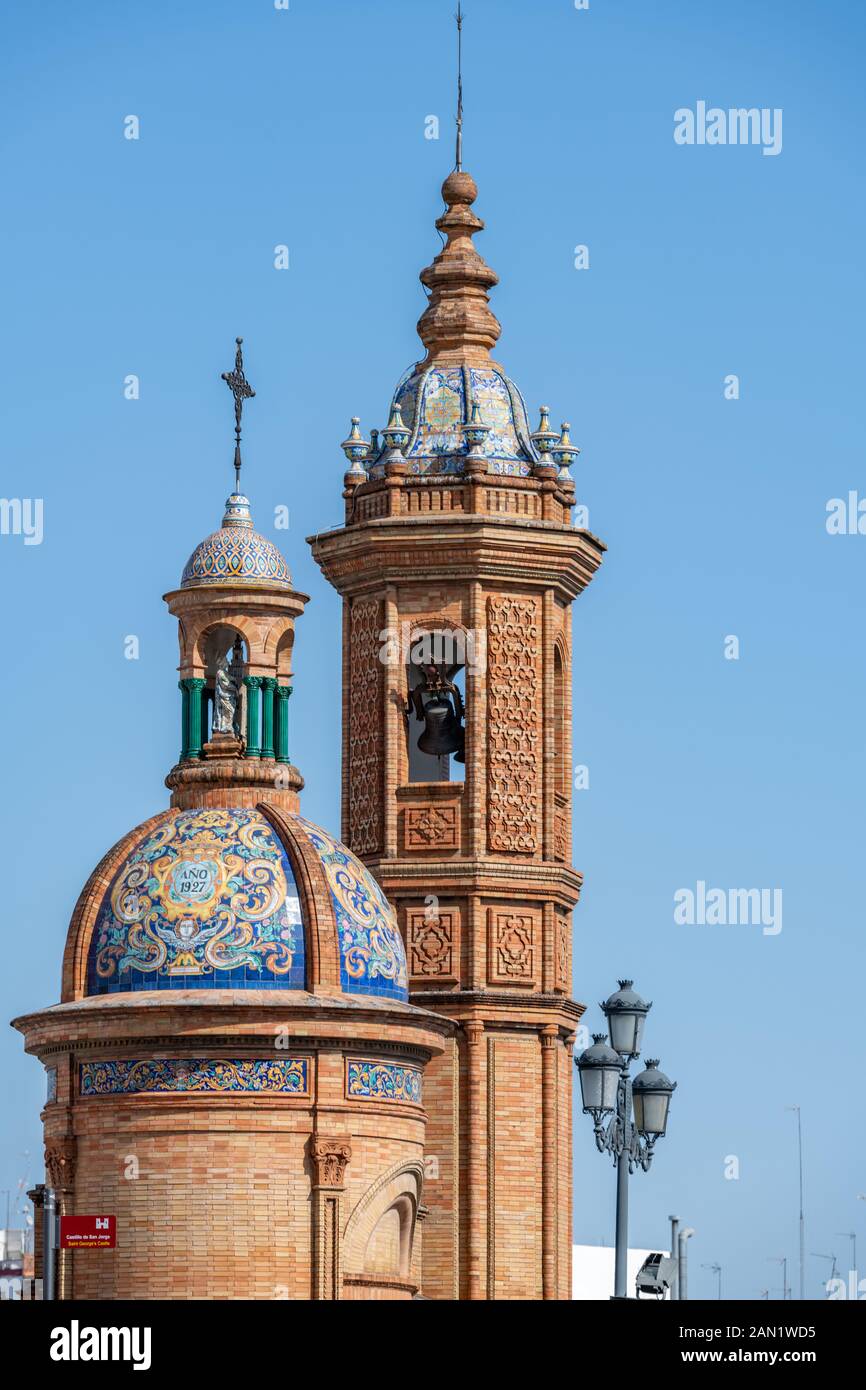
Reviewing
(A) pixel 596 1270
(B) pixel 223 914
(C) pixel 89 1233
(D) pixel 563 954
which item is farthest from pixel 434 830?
(A) pixel 596 1270

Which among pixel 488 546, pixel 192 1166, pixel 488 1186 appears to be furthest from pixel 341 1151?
pixel 488 546

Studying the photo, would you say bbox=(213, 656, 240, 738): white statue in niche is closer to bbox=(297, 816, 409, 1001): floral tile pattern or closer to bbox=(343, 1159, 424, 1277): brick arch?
bbox=(297, 816, 409, 1001): floral tile pattern

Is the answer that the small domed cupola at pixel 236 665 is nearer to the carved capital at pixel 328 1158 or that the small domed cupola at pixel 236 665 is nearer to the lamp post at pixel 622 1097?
the carved capital at pixel 328 1158

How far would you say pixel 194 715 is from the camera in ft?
165

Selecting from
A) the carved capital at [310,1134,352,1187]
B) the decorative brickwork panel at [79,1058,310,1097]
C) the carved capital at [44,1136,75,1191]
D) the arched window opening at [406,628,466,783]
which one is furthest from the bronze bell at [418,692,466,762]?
the carved capital at [44,1136,75,1191]

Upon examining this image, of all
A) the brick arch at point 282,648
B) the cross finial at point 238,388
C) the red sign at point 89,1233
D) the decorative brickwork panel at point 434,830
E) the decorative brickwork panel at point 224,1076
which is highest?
the cross finial at point 238,388

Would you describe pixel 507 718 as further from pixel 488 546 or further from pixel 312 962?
pixel 312 962

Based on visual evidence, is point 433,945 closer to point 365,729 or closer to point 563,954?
point 563,954

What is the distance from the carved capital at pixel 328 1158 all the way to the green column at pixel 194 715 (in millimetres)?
5832

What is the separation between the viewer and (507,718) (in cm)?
5531

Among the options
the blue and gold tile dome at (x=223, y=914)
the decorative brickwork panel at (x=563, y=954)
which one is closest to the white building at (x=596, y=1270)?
the decorative brickwork panel at (x=563, y=954)

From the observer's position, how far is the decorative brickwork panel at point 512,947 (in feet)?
179
